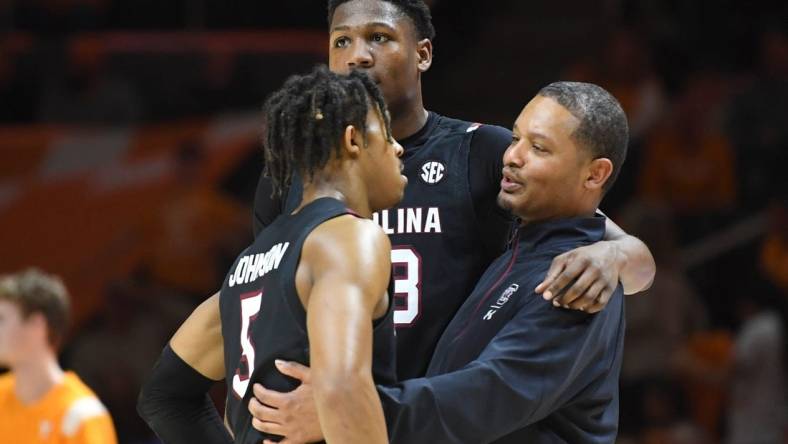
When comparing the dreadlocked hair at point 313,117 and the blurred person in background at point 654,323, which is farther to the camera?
the blurred person in background at point 654,323

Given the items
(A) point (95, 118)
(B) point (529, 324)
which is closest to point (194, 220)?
(A) point (95, 118)

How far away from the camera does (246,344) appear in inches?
121

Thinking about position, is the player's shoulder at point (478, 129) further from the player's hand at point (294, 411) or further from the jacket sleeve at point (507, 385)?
the player's hand at point (294, 411)

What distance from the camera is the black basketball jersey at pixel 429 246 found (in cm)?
369

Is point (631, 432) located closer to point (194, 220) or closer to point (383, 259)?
point (194, 220)

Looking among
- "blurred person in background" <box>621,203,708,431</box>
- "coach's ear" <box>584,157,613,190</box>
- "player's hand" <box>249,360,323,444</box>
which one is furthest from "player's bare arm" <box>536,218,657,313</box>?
"blurred person in background" <box>621,203,708,431</box>

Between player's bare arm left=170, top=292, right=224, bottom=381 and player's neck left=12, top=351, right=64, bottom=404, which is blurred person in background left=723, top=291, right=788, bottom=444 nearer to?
player's neck left=12, top=351, right=64, bottom=404

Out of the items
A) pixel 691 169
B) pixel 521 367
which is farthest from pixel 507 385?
pixel 691 169

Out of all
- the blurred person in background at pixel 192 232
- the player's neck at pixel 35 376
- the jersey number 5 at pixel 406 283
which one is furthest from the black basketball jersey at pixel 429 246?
the blurred person in background at pixel 192 232

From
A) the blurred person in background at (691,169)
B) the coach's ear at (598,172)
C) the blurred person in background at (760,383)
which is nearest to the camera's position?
the coach's ear at (598,172)

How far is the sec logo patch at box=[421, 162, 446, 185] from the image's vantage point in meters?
3.84

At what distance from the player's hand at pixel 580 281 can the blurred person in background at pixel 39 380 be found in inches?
122

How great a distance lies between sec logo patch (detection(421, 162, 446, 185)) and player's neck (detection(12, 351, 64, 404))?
2.96m

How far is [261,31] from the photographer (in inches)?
395
